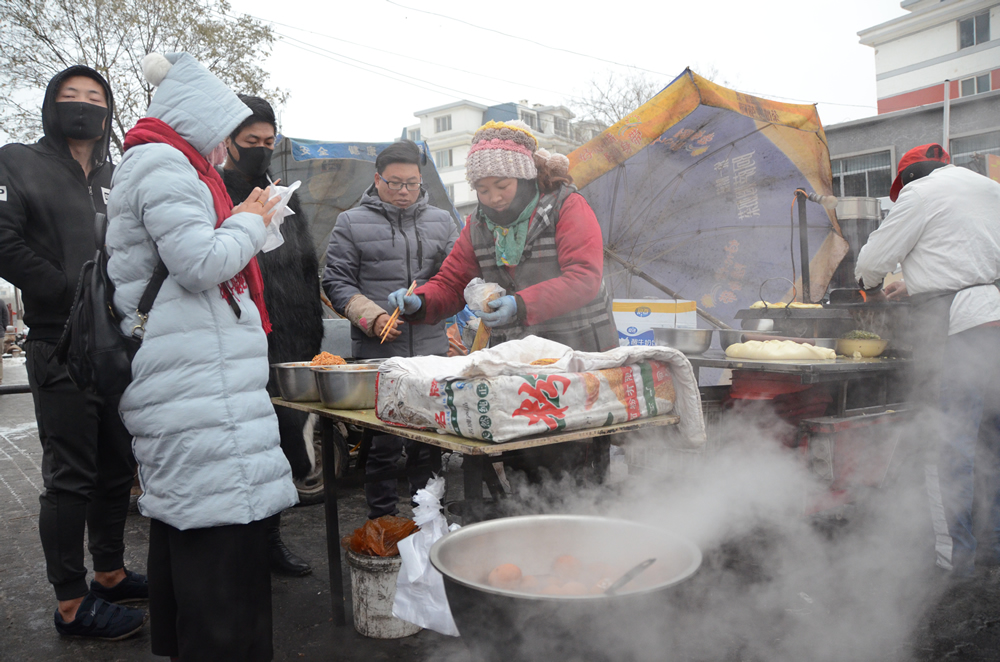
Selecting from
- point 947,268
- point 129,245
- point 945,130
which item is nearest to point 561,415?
point 129,245

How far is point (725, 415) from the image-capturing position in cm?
366

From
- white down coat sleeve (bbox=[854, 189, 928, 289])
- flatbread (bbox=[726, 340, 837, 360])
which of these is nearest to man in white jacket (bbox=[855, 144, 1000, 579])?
white down coat sleeve (bbox=[854, 189, 928, 289])

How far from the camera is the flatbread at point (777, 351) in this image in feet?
11.5

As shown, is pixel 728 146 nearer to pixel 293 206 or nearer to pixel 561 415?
pixel 293 206

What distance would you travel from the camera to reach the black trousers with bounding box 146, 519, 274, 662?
1808 millimetres

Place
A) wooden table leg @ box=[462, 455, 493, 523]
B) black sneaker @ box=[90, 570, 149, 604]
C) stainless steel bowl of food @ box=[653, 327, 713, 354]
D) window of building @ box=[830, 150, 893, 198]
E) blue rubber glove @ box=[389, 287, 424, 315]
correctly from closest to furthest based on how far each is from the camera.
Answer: wooden table leg @ box=[462, 455, 493, 523], blue rubber glove @ box=[389, 287, 424, 315], black sneaker @ box=[90, 570, 149, 604], stainless steel bowl of food @ box=[653, 327, 713, 354], window of building @ box=[830, 150, 893, 198]

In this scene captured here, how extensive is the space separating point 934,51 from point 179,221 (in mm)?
39144

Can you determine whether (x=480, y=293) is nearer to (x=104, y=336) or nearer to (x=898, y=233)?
(x=104, y=336)

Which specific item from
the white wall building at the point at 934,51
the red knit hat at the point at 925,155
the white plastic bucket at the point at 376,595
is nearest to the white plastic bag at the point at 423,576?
the white plastic bucket at the point at 376,595

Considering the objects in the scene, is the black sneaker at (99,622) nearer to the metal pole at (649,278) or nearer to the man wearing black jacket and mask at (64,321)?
the man wearing black jacket and mask at (64,321)

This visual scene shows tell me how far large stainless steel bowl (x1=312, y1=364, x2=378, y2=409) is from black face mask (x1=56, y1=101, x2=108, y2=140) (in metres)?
1.46

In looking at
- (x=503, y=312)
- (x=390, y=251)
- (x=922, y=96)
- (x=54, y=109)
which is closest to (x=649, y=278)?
(x=390, y=251)

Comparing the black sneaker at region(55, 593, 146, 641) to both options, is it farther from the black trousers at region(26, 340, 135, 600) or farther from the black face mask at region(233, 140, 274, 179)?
the black face mask at region(233, 140, 274, 179)

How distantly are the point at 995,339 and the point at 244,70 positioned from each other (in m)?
13.6
